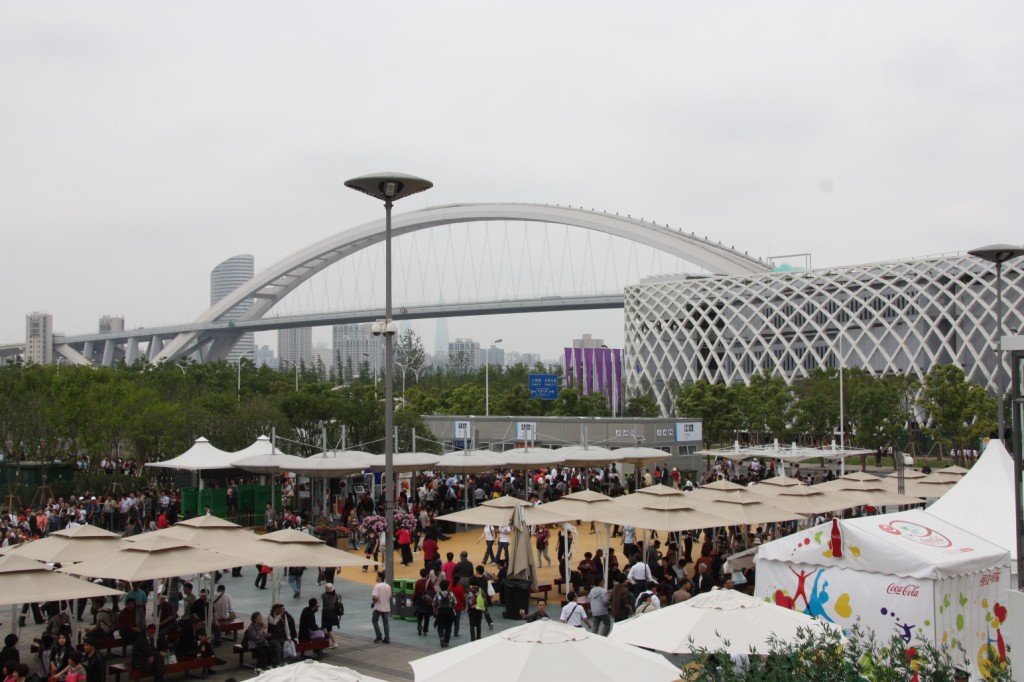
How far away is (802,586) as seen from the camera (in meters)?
13.3

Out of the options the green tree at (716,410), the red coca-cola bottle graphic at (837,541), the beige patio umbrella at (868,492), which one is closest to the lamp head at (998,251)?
the beige patio umbrella at (868,492)

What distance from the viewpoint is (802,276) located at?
298 feet

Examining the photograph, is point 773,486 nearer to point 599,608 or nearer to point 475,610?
point 599,608

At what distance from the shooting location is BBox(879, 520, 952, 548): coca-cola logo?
12.7 m

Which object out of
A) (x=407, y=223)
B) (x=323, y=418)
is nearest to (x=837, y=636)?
(x=323, y=418)

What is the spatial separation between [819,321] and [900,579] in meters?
79.6

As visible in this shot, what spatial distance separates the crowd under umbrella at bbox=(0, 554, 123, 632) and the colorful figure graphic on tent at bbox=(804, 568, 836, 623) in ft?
31.5

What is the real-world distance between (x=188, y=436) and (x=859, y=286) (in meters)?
66.2

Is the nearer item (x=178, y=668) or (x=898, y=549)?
(x=898, y=549)

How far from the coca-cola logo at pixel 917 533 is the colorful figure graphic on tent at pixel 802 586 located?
3.93 feet

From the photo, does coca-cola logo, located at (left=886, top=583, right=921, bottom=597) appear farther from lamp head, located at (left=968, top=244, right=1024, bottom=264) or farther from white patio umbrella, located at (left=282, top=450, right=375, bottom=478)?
white patio umbrella, located at (left=282, top=450, right=375, bottom=478)

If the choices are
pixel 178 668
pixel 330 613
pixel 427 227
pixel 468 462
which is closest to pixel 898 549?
pixel 330 613

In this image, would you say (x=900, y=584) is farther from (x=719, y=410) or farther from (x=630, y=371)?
(x=630, y=371)

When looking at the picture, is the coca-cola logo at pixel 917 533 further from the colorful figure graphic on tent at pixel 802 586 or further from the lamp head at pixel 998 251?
the lamp head at pixel 998 251
